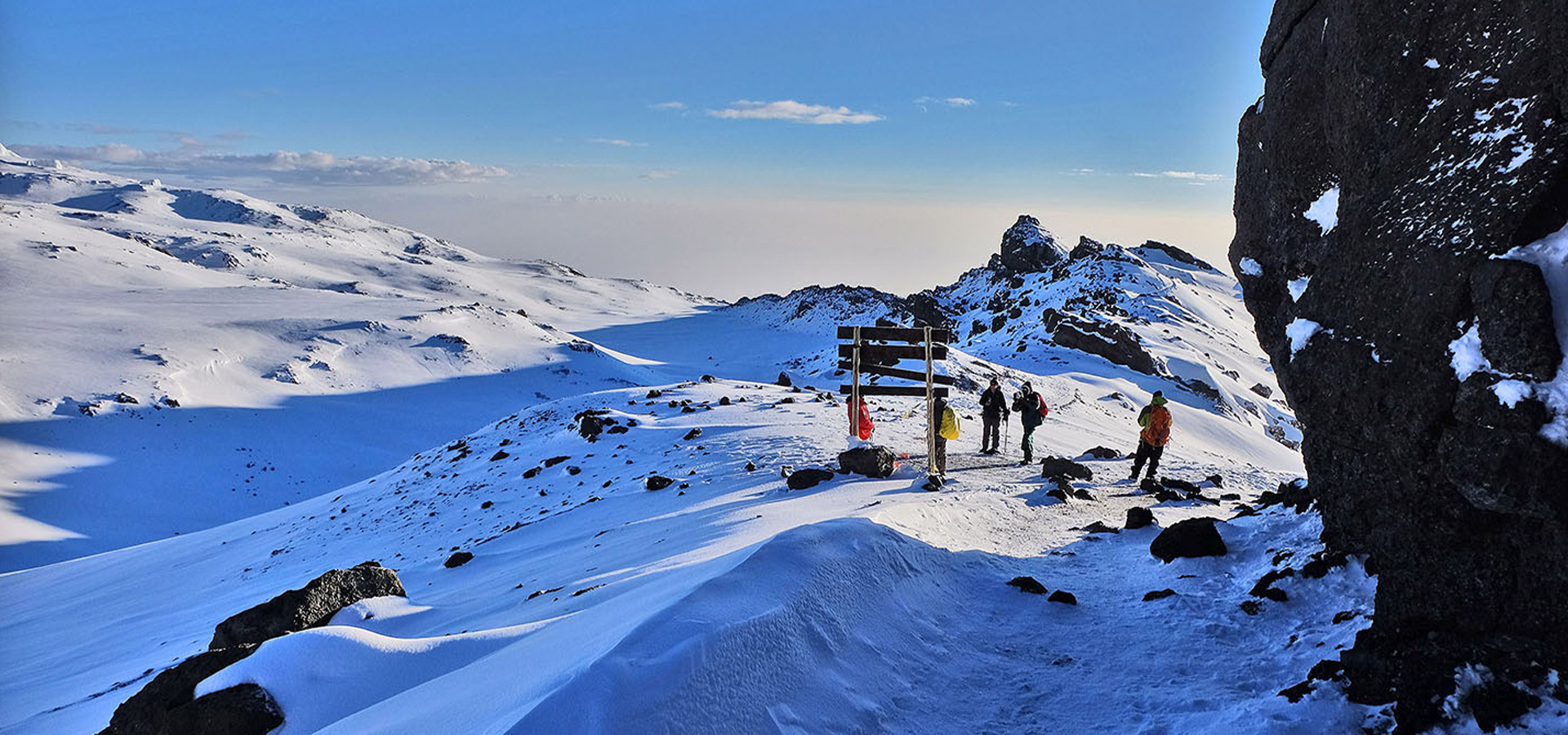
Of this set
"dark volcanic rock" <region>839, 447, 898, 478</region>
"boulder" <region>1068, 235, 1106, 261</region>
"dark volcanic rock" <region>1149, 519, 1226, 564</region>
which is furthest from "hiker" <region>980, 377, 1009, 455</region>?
"boulder" <region>1068, 235, 1106, 261</region>

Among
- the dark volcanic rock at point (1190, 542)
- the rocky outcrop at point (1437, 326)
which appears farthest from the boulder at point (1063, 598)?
the rocky outcrop at point (1437, 326)

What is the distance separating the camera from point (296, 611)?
10.6 meters

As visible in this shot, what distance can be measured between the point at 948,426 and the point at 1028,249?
76.3 meters

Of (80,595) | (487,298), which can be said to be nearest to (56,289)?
(487,298)

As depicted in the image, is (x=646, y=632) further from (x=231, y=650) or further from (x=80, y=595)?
(x=80, y=595)

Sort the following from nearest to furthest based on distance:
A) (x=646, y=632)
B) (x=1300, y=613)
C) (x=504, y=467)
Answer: (x=646, y=632), (x=1300, y=613), (x=504, y=467)

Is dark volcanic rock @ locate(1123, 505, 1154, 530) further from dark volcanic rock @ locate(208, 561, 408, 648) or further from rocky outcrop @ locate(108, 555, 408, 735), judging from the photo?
dark volcanic rock @ locate(208, 561, 408, 648)

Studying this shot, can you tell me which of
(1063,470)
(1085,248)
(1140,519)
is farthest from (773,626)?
(1085,248)

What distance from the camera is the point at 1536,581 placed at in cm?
527

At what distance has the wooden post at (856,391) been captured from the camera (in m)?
17.1

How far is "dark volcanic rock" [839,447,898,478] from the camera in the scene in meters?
16.7

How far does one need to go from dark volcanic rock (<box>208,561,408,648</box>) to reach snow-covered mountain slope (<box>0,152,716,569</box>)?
26106mm

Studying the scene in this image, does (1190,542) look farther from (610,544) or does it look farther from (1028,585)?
(610,544)

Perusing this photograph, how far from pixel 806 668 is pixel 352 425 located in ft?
148
